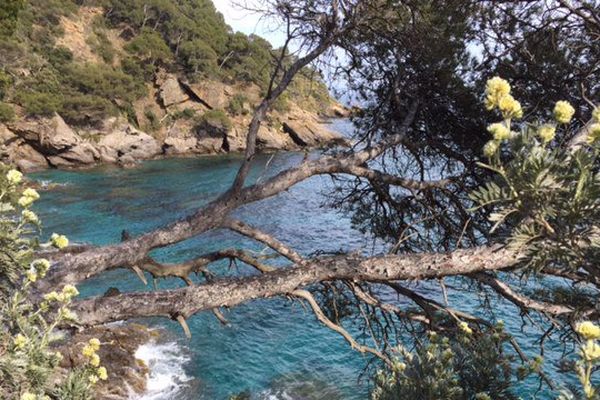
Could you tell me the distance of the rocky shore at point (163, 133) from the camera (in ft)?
115

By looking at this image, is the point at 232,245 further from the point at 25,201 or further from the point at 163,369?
the point at 25,201

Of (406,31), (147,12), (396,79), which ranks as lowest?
(396,79)

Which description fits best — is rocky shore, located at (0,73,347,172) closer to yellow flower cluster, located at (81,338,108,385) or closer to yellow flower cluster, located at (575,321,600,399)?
yellow flower cluster, located at (81,338,108,385)

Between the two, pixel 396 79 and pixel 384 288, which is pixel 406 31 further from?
pixel 384 288

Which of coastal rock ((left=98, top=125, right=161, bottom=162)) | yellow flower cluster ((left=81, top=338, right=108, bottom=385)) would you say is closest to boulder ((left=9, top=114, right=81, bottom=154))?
coastal rock ((left=98, top=125, right=161, bottom=162))

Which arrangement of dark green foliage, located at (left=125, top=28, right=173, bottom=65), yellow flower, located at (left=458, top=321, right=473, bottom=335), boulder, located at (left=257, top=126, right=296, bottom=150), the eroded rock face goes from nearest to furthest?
yellow flower, located at (left=458, top=321, right=473, bottom=335)
the eroded rock face
boulder, located at (left=257, top=126, right=296, bottom=150)
dark green foliage, located at (left=125, top=28, right=173, bottom=65)

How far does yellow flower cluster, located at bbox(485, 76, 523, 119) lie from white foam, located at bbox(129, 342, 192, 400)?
10.8m

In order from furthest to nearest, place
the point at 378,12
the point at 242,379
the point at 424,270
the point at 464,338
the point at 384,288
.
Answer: the point at 384,288 → the point at 242,379 → the point at 378,12 → the point at 464,338 → the point at 424,270

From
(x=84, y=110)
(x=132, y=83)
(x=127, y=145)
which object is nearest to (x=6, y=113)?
(x=84, y=110)

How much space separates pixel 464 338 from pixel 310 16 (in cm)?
382

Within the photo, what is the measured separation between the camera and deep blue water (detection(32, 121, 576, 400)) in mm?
11305

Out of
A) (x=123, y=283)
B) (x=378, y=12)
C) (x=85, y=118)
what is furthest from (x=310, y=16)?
(x=85, y=118)

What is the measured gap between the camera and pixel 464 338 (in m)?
3.86

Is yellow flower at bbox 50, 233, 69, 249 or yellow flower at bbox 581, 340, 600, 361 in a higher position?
yellow flower at bbox 581, 340, 600, 361
